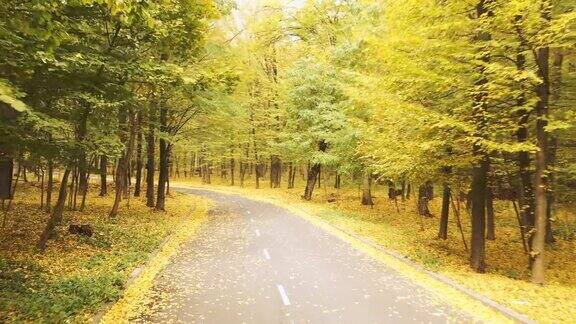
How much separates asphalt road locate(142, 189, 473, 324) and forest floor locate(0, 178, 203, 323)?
1334mm

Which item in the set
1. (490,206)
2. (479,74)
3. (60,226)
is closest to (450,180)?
(479,74)

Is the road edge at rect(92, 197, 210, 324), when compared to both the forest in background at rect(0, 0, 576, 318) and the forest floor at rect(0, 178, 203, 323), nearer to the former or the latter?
the forest floor at rect(0, 178, 203, 323)

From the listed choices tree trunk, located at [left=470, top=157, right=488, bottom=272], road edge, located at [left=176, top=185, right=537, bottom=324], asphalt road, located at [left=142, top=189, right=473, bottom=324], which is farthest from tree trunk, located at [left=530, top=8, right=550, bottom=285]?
asphalt road, located at [left=142, top=189, right=473, bottom=324]

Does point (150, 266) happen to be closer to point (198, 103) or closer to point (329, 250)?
point (329, 250)

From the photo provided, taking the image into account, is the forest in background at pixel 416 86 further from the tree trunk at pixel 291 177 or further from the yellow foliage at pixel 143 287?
the tree trunk at pixel 291 177

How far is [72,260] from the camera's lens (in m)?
13.4

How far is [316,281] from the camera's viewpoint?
40.2ft

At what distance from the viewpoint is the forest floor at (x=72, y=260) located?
362 inches

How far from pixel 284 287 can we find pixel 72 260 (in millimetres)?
6821

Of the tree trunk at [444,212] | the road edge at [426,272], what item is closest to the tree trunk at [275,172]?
the road edge at [426,272]

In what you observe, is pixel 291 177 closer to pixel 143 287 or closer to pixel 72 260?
pixel 72 260

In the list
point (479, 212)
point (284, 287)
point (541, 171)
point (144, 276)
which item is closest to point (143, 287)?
point (144, 276)

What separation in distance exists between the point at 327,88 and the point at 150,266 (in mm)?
21629

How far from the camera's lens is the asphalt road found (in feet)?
31.2
